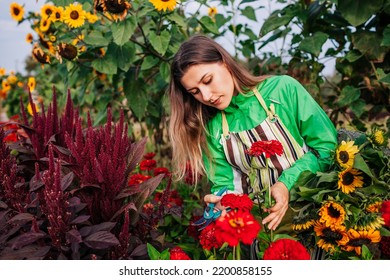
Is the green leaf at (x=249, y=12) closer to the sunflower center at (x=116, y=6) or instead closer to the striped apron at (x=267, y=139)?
the sunflower center at (x=116, y=6)

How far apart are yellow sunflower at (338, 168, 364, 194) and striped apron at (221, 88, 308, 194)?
12.5 inches

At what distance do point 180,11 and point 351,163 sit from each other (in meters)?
2.00

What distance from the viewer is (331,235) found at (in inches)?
61.4

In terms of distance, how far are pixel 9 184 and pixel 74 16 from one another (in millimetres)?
1556

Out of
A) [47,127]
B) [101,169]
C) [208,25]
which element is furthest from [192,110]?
[208,25]

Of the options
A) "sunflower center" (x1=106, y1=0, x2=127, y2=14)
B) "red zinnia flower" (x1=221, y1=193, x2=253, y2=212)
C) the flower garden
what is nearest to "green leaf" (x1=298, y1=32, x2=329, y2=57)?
the flower garden

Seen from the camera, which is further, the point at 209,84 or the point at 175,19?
the point at 175,19

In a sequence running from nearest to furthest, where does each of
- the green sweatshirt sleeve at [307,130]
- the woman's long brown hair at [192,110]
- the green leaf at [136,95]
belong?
1. the green sweatshirt sleeve at [307,130]
2. the woman's long brown hair at [192,110]
3. the green leaf at [136,95]

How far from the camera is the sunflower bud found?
273 cm

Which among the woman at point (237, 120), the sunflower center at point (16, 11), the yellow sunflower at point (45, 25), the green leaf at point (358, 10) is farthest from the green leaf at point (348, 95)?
the sunflower center at point (16, 11)

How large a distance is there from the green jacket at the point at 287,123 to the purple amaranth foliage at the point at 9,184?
777mm

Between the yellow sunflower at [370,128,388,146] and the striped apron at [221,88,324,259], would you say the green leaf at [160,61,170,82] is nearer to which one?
the striped apron at [221,88,324,259]

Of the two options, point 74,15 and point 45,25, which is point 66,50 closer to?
point 74,15

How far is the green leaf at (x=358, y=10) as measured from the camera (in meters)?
2.49
